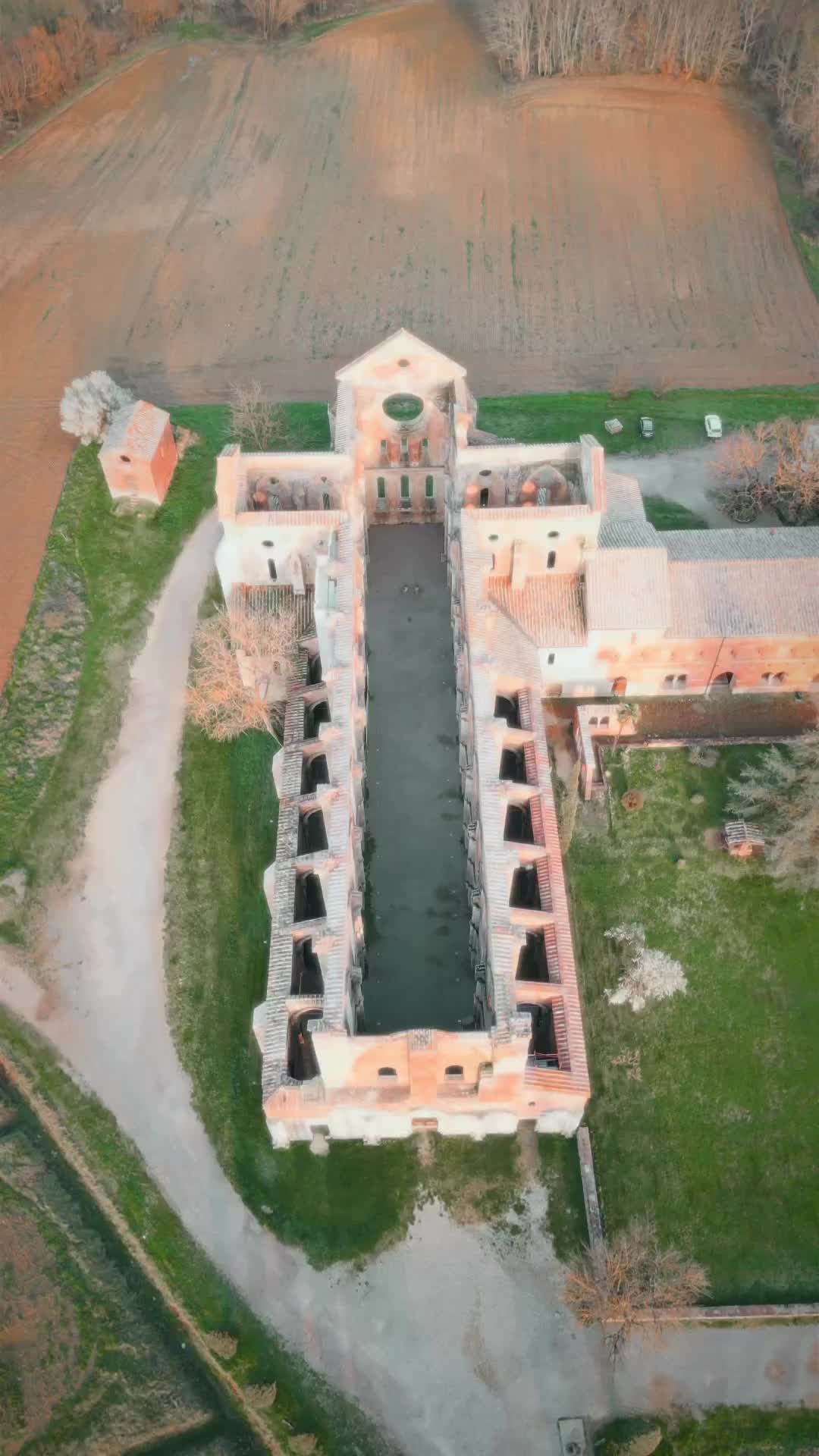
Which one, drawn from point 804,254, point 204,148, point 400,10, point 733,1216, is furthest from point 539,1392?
point 400,10

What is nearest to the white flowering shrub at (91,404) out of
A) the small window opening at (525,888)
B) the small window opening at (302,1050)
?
the small window opening at (525,888)

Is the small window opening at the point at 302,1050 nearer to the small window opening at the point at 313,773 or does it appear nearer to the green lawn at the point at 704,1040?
the small window opening at the point at 313,773

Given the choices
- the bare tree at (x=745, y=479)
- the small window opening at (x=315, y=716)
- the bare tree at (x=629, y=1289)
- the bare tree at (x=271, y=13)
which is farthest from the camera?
the bare tree at (x=271, y=13)

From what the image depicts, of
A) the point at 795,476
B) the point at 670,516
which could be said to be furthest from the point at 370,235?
the point at 795,476

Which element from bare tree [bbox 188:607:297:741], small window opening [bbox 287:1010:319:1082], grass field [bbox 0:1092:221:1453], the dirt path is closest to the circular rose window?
bare tree [bbox 188:607:297:741]

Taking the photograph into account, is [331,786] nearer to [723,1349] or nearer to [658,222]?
[723,1349]

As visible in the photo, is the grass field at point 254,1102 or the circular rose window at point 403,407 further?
the circular rose window at point 403,407

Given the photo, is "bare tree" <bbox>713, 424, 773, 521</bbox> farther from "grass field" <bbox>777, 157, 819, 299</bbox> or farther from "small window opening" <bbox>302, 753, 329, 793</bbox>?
"small window opening" <bbox>302, 753, 329, 793</bbox>

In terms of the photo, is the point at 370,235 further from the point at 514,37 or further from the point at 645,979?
the point at 645,979
